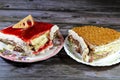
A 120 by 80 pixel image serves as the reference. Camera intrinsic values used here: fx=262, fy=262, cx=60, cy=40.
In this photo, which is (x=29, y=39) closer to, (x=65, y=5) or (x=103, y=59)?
(x=103, y=59)

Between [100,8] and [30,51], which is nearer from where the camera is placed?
[30,51]

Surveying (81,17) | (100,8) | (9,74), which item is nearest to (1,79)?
(9,74)

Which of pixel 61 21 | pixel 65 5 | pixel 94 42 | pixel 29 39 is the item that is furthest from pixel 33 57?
pixel 65 5

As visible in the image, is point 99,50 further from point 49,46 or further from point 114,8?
point 114,8

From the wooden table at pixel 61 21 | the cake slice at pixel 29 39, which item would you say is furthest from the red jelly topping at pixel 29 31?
the wooden table at pixel 61 21

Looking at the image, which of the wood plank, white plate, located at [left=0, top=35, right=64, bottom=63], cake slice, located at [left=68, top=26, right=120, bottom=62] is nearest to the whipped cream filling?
cake slice, located at [left=68, top=26, right=120, bottom=62]

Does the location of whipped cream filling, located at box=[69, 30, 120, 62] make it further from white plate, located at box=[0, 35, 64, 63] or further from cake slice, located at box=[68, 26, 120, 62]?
white plate, located at box=[0, 35, 64, 63]
